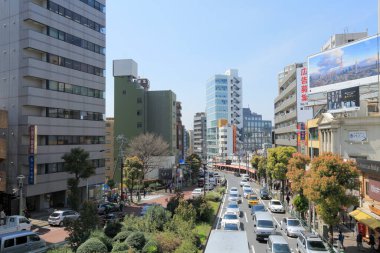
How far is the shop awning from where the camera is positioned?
77.9ft

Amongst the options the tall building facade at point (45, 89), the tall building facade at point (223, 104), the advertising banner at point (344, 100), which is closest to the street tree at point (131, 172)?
the tall building facade at point (45, 89)

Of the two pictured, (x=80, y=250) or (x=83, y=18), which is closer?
(x=80, y=250)

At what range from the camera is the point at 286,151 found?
56625 mm

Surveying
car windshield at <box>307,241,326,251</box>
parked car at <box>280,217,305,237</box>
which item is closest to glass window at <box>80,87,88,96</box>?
parked car at <box>280,217,305,237</box>

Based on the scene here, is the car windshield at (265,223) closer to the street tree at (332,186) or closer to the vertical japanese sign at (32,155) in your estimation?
the street tree at (332,186)

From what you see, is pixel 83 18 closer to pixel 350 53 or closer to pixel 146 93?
pixel 350 53

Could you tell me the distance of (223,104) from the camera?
16738 centimetres

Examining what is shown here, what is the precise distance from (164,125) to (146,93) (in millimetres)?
9239

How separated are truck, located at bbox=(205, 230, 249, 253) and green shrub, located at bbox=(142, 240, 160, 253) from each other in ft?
9.44

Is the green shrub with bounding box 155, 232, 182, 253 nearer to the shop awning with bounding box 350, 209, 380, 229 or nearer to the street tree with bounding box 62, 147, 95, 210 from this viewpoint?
the shop awning with bounding box 350, 209, 380, 229

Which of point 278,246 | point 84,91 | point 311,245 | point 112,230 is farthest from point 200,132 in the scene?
point 278,246

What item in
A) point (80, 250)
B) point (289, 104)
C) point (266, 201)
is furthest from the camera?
point (289, 104)

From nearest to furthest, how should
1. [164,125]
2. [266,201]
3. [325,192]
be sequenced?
[325,192] < [266,201] < [164,125]

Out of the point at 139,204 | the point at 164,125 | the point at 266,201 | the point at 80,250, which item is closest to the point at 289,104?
the point at 266,201
